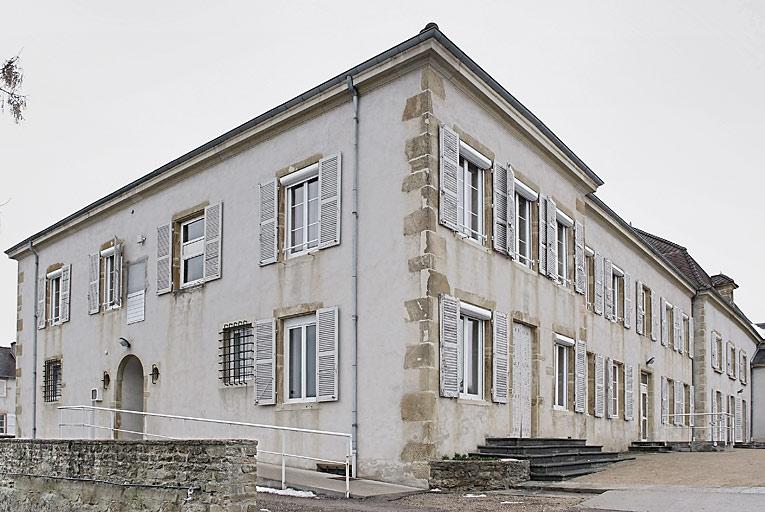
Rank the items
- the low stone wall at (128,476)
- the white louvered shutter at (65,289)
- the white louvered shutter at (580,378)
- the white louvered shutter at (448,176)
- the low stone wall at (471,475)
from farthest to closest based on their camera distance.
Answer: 1. the white louvered shutter at (65,289)
2. the white louvered shutter at (580,378)
3. the white louvered shutter at (448,176)
4. the low stone wall at (471,475)
5. the low stone wall at (128,476)

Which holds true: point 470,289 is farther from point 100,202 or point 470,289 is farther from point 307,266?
point 100,202

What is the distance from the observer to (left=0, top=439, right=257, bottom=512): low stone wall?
33.0 feet

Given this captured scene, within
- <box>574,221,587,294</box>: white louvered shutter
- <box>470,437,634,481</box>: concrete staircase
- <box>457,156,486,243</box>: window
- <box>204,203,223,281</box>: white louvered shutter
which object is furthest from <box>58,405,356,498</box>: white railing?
<box>574,221,587,294</box>: white louvered shutter

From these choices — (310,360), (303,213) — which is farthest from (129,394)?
(303,213)

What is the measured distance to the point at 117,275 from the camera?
66.8ft

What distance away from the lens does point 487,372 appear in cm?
1467

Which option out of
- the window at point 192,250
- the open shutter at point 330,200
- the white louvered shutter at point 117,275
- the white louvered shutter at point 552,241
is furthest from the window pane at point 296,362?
the white louvered shutter at point 117,275

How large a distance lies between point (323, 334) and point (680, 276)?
19.7m

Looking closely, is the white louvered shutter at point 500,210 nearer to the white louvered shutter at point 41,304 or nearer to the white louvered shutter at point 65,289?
the white louvered shutter at point 65,289

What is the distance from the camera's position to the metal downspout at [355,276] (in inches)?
537

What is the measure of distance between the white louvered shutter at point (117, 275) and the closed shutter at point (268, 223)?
571 centimetres

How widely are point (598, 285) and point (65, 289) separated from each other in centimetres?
1367

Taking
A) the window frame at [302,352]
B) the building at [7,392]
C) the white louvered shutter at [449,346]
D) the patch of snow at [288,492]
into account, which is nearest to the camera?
the patch of snow at [288,492]

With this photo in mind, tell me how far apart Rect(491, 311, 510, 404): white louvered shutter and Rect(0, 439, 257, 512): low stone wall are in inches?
219
